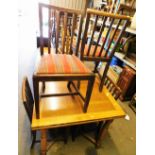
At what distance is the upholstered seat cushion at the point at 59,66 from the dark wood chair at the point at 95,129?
0.60 m

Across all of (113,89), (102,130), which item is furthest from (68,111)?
(113,89)

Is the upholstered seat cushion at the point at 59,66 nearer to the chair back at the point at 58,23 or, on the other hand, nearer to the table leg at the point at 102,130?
the chair back at the point at 58,23

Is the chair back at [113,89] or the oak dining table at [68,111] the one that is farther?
the chair back at [113,89]

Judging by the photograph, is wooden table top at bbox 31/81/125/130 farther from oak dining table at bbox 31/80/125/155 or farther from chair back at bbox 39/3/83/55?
chair back at bbox 39/3/83/55

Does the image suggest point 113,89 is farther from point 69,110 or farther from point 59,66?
point 59,66

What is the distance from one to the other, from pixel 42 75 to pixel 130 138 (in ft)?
4.89

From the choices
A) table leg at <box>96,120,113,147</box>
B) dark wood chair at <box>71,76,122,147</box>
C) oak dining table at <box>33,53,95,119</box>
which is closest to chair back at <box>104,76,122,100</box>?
dark wood chair at <box>71,76,122,147</box>

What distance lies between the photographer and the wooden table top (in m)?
0.97

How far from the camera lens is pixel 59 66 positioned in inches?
37.2

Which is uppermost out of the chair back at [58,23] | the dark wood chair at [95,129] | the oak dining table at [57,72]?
the chair back at [58,23]

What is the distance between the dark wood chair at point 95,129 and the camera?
1.39 meters

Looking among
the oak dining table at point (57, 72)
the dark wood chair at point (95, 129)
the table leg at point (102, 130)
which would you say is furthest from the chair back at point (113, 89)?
the oak dining table at point (57, 72)

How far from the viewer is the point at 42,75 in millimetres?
828

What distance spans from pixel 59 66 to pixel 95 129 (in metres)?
1.08
